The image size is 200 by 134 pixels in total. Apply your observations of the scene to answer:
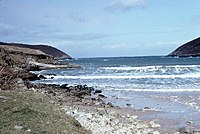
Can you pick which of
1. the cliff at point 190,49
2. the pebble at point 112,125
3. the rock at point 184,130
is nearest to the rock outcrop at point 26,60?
the pebble at point 112,125

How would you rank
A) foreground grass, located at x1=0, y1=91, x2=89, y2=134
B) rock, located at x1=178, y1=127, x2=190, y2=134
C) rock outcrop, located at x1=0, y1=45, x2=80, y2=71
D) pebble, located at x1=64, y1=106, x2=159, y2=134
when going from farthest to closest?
1. rock outcrop, located at x1=0, y1=45, x2=80, y2=71
2. rock, located at x1=178, y1=127, x2=190, y2=134
3. pebble, located at x1=64, y1=106, x2=159, y2=134
4. foreground grass, located at x1=0, y1=91, x2=89, y2=134

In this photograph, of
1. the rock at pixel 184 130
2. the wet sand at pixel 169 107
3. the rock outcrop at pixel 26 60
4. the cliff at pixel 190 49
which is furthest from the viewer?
the cliff at pixel 190 49

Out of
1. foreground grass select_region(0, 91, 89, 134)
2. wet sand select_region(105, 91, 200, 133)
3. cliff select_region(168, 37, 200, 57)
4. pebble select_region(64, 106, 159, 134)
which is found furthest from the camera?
cliff select_region(168, 37, 200, 57)

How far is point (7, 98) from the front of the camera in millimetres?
11781

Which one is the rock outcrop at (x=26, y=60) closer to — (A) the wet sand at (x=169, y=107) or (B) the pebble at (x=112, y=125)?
(A) the wet sand at (x=169, y=107)

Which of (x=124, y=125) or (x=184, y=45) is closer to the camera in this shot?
(x=124, y=125)

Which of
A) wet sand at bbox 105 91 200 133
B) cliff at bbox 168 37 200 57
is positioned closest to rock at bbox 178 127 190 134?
wet sand at bbox 105 91 200 133

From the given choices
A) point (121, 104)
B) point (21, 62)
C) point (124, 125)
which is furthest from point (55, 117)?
point (21, 62)

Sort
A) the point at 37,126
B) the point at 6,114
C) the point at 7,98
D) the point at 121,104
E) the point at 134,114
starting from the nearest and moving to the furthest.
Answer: the point at 37,126
the point at 6,114
the point at 7,98
the point at 134,114
the point at 121,104

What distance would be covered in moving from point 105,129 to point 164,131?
6.49ft

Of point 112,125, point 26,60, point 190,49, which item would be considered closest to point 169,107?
point 112,125

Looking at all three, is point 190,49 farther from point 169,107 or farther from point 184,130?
point 184,130

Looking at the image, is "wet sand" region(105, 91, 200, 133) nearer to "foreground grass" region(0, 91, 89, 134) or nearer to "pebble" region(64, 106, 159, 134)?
"pebble" region(64, 106, 159, 134)

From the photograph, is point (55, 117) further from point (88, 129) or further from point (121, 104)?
point (121, 104)
